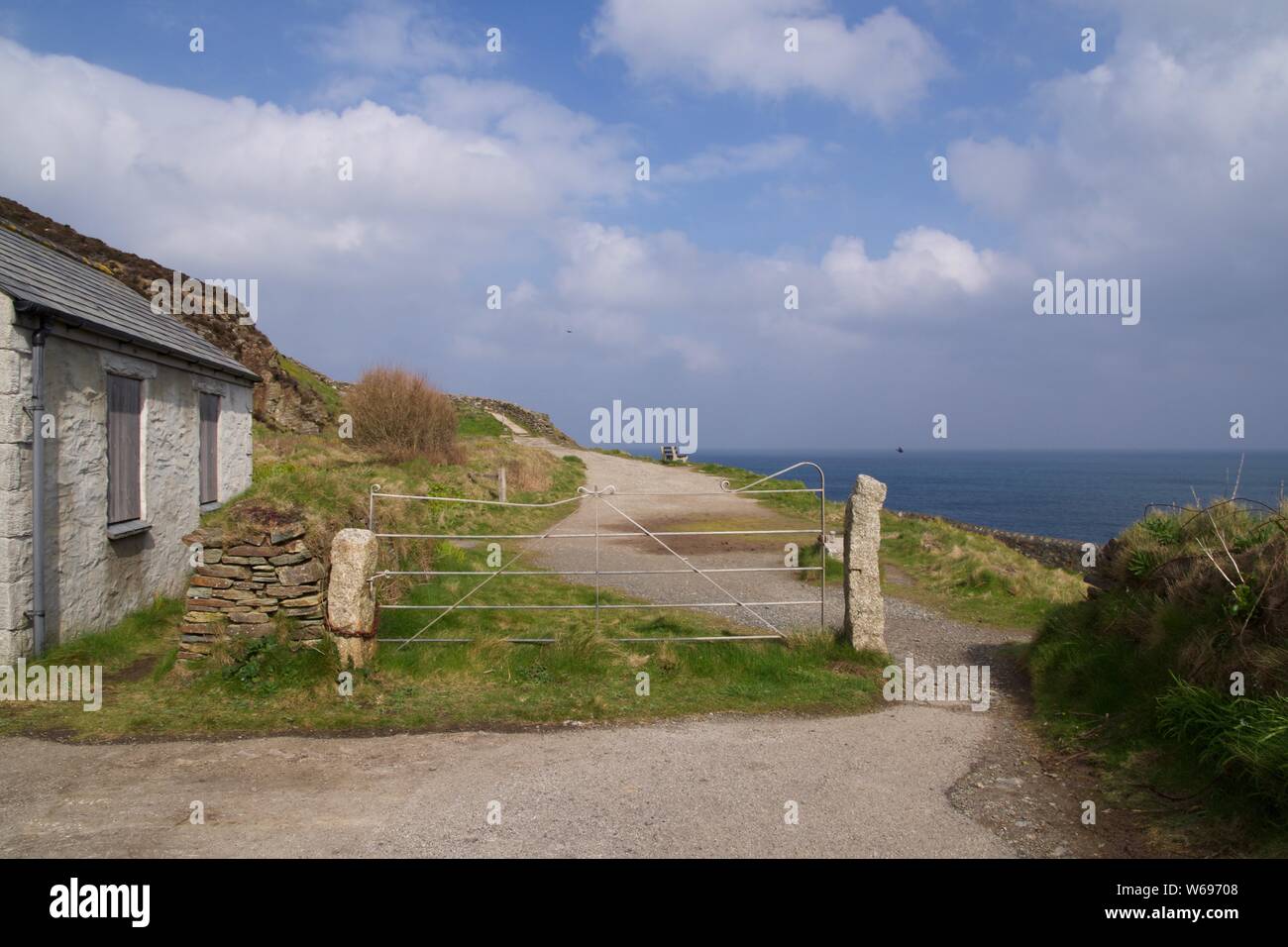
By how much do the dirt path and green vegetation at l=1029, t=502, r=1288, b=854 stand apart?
46 cm

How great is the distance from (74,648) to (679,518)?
16.0 metres

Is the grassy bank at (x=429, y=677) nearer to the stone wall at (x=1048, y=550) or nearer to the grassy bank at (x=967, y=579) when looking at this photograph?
the grassy bank at (x=967, y=579)

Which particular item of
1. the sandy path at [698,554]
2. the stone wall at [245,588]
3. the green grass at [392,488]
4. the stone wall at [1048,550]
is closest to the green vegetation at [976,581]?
the sandy path at [698,554]

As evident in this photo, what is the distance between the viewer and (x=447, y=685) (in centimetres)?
721

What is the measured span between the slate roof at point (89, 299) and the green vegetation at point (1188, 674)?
10034 mm

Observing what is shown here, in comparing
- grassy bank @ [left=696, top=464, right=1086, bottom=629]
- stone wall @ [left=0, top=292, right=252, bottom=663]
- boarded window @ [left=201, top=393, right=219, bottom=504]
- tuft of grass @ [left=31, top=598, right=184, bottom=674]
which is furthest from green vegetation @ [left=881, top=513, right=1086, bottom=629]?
boarded window @ [left=201, top=393, right=219, bottom=504]

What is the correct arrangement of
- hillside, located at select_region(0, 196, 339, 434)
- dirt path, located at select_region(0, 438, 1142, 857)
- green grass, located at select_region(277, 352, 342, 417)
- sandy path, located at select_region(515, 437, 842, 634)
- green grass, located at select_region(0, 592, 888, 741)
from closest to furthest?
dirt path, located at select_region(0, 438, 1142, 857)
green grass, located at select_region(0, 592, 888, 741)
sandy path, located at select_region(515, 437, 842, 634)
hillside, located at select_region(0, 196, 339, 434)
green grass, located at select_region(277, 352, 342, 417)

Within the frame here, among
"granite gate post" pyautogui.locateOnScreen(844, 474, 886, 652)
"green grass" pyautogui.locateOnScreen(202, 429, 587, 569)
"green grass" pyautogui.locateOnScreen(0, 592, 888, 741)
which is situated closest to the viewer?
"green grass" pyautogui.locateOnScreen(0, 592, 888, 741)

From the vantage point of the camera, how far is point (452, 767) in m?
5.45

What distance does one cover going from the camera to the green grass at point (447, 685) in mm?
6355

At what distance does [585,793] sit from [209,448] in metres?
9.57

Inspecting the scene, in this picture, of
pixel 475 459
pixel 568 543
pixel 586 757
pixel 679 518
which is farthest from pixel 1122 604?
pixel 475 459

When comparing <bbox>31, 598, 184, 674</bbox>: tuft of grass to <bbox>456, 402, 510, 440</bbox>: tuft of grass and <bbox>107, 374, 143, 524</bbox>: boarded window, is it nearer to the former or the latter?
<bbox>107, 374, 143, 524</bbox>: boarded window

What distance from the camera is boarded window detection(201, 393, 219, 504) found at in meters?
11.6
